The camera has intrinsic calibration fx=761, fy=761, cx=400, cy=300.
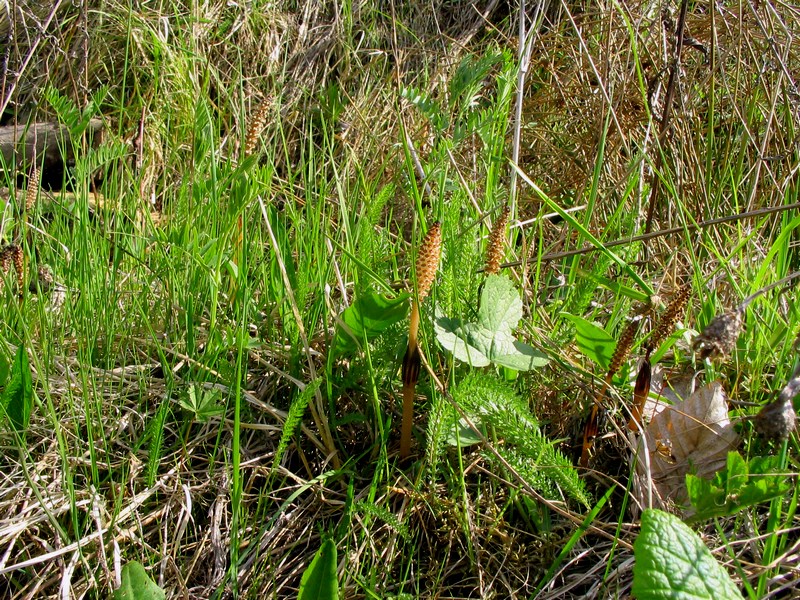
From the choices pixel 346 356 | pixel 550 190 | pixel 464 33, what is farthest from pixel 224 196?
pixel 464 33

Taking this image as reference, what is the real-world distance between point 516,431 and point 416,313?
0.23 m

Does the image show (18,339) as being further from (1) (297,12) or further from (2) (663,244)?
(1) (297,12)

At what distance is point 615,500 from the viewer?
131 centimetres

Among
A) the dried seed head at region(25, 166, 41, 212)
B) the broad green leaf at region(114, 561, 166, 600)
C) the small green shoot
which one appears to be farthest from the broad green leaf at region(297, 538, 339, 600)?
the dried seed head at region(25, 166, 41, 212)

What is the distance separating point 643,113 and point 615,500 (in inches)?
54.3

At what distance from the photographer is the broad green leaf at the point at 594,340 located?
127cm

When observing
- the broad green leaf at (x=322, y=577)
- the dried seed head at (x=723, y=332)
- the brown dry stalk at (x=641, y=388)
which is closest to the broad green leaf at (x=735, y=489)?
the brown dry stalk at (x=641, y=388)

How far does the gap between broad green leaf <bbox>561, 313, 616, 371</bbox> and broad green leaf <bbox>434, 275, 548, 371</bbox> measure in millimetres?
76

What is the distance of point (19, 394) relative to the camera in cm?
124

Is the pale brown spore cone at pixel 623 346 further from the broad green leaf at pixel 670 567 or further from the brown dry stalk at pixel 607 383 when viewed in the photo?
the broad green leaf at pixel 670 567

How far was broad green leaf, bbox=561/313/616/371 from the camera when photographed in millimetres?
1267

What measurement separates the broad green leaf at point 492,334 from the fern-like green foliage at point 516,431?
0.14 ft

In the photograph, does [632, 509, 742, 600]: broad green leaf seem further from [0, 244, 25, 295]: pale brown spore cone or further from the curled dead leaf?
[0, 244, 25, 295]: pale brown spore cone

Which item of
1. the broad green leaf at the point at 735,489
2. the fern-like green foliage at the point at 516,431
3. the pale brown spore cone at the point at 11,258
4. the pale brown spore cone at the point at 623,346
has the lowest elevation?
the pale brown spore cone at the point at 11,258
